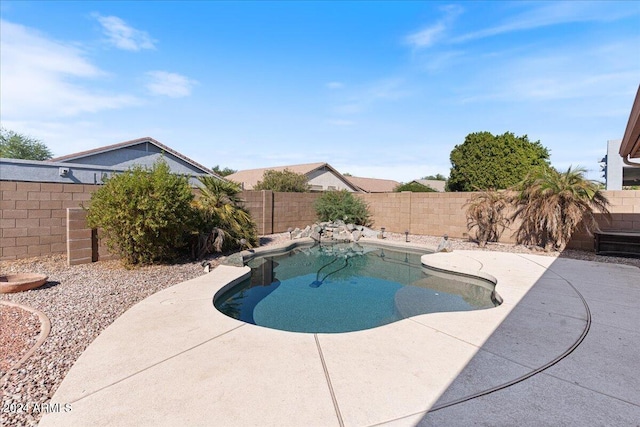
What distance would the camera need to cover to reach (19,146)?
1090 inches

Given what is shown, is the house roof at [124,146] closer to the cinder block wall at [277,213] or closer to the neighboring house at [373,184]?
the cinder block wall at [277,213]

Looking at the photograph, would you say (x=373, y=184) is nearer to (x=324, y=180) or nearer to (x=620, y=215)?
(x=324, y=180)

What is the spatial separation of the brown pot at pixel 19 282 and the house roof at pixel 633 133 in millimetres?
→ 9066

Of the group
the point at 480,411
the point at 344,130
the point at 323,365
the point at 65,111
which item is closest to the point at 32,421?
the point at 323,365

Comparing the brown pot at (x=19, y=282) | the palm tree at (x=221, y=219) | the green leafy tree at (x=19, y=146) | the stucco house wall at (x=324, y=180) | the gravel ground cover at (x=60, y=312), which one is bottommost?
the gravel ground cover at (x=60, y=312)

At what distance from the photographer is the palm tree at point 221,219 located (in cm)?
822

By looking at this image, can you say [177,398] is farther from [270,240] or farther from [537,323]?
[270,240]

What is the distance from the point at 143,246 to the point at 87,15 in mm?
5871

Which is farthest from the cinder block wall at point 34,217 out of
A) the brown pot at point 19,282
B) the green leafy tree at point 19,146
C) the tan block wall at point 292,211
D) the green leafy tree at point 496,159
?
the green leafy tree at point 19,146

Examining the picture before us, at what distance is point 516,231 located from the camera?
10.4m

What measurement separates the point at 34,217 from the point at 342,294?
6863 mm

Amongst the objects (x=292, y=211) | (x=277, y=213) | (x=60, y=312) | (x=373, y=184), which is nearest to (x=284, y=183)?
(x=292, y=211)

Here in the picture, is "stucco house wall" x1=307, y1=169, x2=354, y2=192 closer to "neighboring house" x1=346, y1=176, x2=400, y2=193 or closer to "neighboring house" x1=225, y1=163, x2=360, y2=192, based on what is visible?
"neighboring house" x1=225, y1=163, x2=360, y2=192

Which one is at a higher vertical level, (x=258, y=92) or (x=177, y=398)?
(x=258, y=92)
